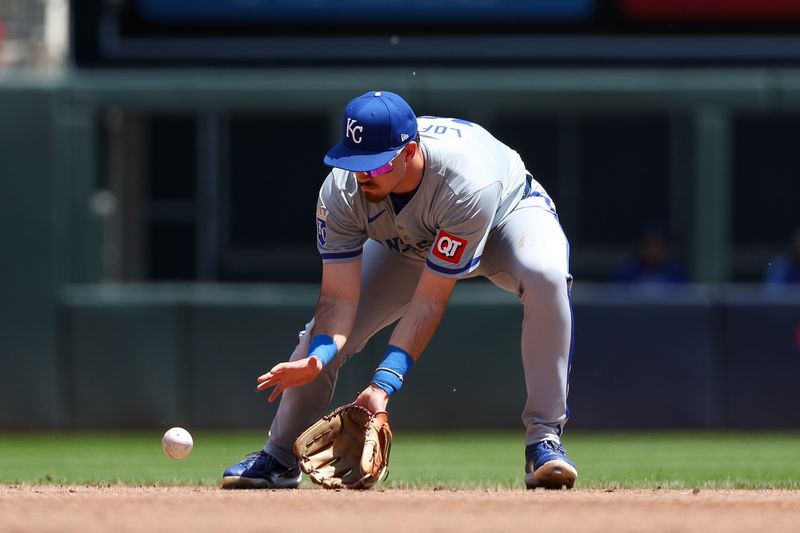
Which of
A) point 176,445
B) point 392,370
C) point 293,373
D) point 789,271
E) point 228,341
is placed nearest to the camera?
point 293,373

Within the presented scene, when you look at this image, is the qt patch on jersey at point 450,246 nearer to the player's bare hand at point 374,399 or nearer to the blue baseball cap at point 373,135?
the blue baseball cap at point 373,135

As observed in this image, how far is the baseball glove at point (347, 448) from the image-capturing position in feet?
15.2

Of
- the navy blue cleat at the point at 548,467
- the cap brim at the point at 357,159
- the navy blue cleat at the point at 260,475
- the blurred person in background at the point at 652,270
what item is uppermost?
the cap brim at the point at 357,159

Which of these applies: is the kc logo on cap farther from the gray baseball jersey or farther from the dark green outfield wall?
the dark green outfield wall

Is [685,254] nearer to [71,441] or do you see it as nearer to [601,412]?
[601,412]

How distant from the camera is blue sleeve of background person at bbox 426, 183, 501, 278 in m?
4.63

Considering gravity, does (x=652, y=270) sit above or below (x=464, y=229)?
below

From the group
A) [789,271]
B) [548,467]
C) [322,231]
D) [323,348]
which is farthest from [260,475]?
[789,271]

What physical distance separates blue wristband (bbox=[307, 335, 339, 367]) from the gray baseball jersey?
0.27m

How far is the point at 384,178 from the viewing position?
455cm

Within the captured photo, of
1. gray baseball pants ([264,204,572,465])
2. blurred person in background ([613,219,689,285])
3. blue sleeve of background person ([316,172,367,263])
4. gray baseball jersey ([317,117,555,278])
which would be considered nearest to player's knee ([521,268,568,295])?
gray baseball pants ([264,204,572,465])

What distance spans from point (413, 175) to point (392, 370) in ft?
2.03

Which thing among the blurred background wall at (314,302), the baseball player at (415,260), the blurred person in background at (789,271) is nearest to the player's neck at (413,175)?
the baseball player at (415,260)

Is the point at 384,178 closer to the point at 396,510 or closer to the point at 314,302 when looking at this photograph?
the point at 396,510
